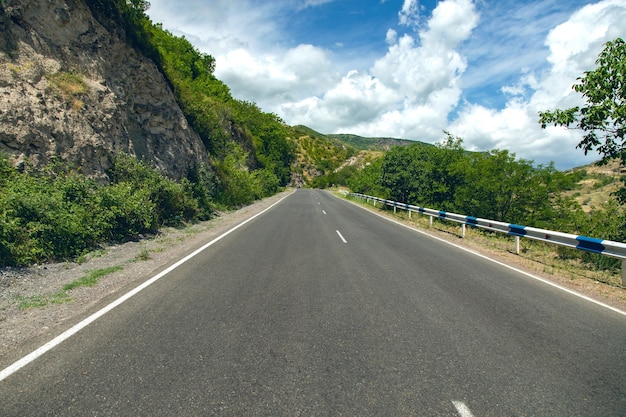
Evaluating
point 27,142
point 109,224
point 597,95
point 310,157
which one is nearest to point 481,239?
point 597,95

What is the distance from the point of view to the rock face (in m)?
9.17

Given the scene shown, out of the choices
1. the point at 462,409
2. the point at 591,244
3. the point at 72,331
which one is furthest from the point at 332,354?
the point at 591,244

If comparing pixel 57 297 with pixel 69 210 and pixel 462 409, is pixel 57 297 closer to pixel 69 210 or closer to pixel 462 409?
pixel 69 210

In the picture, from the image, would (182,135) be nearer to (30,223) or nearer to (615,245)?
(30,223)

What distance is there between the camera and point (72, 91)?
11141 mm

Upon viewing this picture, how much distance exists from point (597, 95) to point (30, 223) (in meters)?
13.7

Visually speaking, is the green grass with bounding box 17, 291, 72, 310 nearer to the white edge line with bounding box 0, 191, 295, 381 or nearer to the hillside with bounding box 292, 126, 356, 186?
the white edge line with bounding box 0, 191, 295, 381

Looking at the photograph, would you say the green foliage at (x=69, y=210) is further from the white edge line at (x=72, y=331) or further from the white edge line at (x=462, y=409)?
the white edge line at (x=462, y=409)

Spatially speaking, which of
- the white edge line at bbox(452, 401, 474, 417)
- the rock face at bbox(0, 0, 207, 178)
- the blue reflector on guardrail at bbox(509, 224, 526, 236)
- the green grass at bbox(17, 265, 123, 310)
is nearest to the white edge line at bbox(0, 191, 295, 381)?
the green grass at bbox(17, 265, 123, 310)

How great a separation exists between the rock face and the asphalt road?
6.53 m

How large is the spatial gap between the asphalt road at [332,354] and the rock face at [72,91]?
6.53 metres

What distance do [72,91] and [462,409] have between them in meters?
13.7

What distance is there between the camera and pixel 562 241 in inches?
344

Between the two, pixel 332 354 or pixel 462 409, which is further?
pixel 332 354
